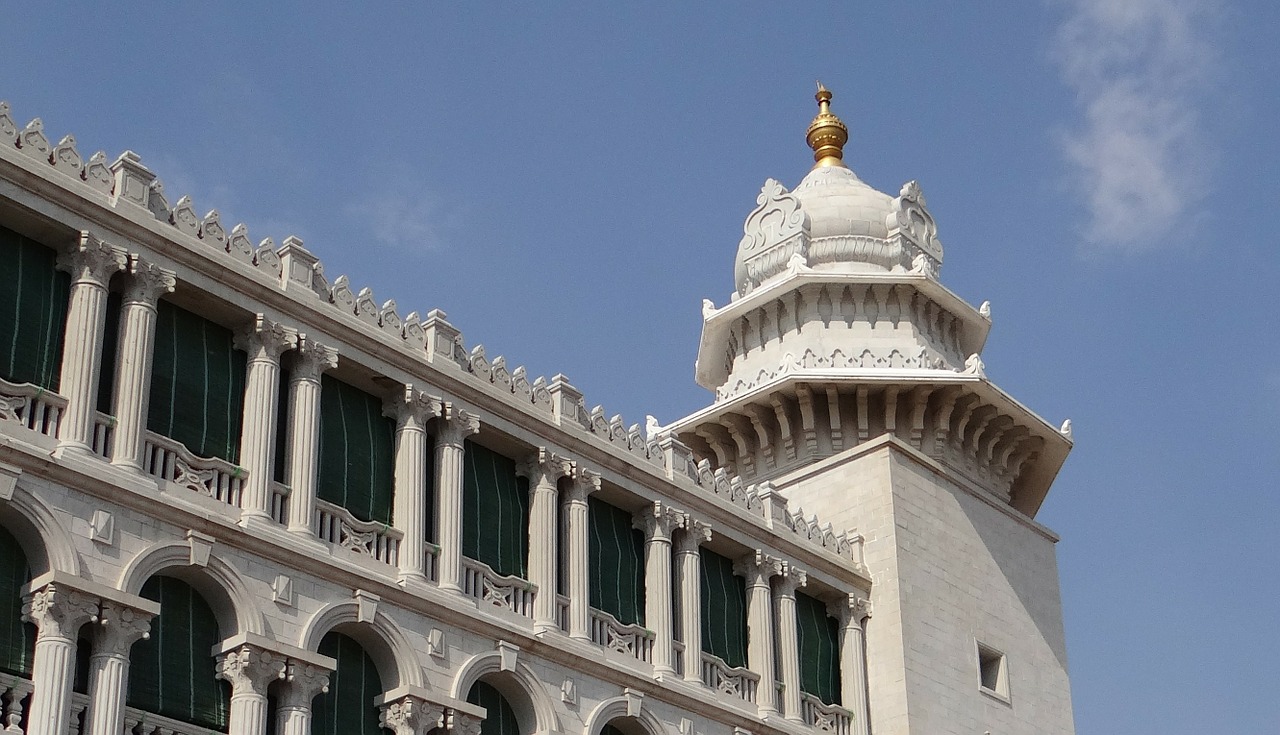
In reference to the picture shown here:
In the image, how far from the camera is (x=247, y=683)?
24.2m

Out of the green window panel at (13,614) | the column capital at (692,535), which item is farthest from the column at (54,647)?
the column capital at (692,535)

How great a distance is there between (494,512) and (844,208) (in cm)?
1488

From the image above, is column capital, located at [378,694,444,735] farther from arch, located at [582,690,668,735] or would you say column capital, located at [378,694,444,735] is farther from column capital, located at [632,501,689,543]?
column capital, located at [632,501,689,543]

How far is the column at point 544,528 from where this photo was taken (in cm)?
2903

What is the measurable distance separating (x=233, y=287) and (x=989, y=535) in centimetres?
1847

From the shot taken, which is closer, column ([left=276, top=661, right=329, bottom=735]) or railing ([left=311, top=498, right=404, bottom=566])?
column ([left=276, top=661, right=329, bottom=735])

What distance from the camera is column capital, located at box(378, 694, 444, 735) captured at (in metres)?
26.1

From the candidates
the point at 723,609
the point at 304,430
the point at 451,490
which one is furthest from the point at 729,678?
the point at 304,430

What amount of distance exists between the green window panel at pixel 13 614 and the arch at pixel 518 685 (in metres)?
7.13

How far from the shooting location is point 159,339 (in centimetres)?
2541

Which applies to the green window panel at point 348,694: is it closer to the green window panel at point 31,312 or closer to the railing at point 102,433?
the railing at point 102,433

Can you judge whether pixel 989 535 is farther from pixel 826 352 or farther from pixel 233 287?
pixel 233 287

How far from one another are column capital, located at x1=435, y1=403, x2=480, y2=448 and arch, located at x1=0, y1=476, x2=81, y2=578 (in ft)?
23.7

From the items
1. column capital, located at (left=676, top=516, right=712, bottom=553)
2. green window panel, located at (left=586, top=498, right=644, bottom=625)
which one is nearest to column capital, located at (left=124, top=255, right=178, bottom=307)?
green window panel, located at (left=586, top=498, right=644, bottom=625)
